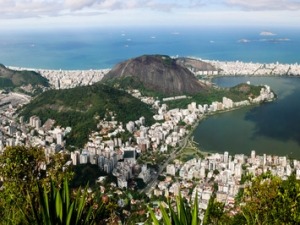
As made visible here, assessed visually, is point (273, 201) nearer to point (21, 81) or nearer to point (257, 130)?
point (257, 130)

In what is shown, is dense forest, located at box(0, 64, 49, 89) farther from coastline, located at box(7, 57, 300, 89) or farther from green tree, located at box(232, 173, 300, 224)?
green tree, located at box(232, 173, 300, 224)

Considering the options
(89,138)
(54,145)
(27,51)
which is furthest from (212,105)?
A: (27,51)

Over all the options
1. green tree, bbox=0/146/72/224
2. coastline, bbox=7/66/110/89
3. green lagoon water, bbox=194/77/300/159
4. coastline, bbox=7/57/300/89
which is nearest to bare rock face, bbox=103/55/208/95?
coastline, bbox=7/66/110/89

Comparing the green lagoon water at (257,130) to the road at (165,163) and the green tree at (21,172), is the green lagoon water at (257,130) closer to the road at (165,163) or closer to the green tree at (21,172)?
the road at (165,163)

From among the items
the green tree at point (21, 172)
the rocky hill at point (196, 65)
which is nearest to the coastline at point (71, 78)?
the rocky hill at point (196, 65)

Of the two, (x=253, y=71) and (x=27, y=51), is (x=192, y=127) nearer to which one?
(x=253, y=71)

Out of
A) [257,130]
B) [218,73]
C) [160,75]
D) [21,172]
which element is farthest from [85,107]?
[218,73]
